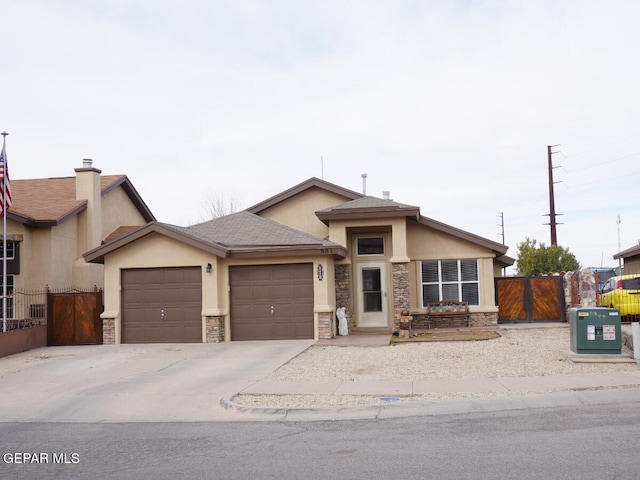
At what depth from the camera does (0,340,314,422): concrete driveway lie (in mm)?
11352

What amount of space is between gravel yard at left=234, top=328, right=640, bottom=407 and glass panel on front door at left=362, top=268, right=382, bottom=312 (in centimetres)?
476

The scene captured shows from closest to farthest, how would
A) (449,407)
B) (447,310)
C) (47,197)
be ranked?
(449,407) → (447,310) → (47,197)

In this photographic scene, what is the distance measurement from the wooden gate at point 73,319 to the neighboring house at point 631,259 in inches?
999

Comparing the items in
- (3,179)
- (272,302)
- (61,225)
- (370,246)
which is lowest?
(272,302)

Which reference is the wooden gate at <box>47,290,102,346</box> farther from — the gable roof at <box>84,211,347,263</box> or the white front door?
the white front door

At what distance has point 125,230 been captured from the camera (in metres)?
29.0

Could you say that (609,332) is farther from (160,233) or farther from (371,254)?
(160,233)

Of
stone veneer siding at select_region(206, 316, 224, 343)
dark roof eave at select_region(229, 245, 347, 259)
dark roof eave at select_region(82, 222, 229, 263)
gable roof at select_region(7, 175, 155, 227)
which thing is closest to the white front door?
dark roof eave at select_region(229, 245, 347, 259)

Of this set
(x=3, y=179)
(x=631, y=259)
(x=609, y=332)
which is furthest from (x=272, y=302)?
(x=631, y=259)

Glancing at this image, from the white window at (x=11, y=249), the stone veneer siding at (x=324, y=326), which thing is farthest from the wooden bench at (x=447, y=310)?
the white window at (x=11, y=249)

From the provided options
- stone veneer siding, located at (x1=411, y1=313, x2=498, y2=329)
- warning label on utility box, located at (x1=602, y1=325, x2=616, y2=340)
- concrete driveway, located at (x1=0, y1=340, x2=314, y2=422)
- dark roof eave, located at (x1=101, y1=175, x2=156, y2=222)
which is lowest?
concrete driveway, located at (x1=0, y1=340, x2=314, y2=422)

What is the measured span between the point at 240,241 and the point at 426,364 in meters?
8.94

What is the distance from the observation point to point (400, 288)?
71.4ft

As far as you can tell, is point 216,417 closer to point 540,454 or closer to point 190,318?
point 540,454
